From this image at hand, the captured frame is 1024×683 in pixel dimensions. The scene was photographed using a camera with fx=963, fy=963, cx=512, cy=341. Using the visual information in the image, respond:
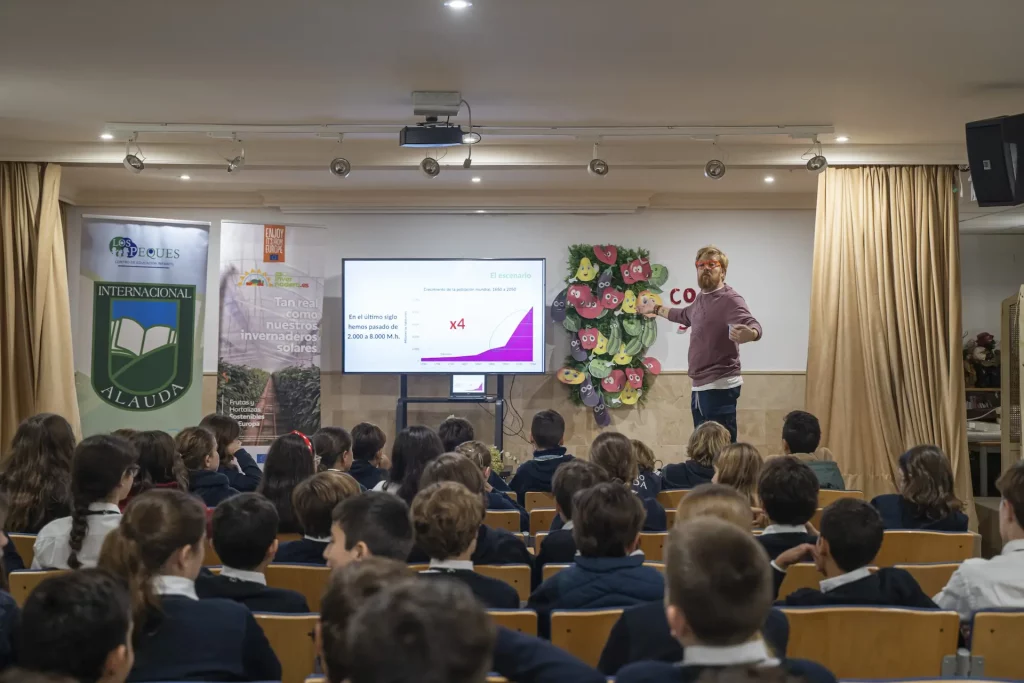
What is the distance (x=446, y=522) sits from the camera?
2578mm

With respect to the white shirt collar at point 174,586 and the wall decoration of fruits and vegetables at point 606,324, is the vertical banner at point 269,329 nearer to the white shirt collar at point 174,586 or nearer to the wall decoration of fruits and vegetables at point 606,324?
the wall decoration of fruits and vegetables at point 606,324

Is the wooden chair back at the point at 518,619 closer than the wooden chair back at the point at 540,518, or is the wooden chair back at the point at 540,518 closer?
the wooden chair back at the point at 518,619

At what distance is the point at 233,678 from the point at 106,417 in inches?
223

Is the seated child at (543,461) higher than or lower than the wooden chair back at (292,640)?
higher

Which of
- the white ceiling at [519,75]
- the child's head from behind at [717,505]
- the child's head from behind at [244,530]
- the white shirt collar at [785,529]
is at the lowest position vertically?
the white shirt collar at [785,529]

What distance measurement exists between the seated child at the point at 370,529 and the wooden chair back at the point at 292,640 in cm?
16

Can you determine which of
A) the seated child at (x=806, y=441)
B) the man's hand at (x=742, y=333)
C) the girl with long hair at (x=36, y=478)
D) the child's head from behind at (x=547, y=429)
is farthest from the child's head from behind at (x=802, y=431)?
the girl with long hair at (x=36, y=478)

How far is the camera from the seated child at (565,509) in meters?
3.30

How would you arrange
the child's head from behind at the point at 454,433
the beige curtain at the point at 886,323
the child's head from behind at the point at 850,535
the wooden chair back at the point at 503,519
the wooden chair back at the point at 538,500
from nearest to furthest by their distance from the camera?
1. the child's head from behind at the point at 850,535
2. the wooden chair back at the point at 503,519
3. the wooden chair back at the point at 538,500
4. the child's head from behind at the point at 454,433
5. the beige curtain at the point at 886,323

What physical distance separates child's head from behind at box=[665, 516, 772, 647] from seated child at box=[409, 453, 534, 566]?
1.56m

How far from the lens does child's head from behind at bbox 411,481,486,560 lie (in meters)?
2.58

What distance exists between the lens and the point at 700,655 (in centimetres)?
154

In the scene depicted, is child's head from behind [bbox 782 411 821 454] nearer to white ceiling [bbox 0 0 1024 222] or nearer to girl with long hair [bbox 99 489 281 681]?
white ceiling [bbox 0 0 1024 222]

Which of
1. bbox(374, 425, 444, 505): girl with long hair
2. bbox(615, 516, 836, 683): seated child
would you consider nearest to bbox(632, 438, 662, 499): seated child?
bbox(374, 425, 444, 505): girl with long hair
